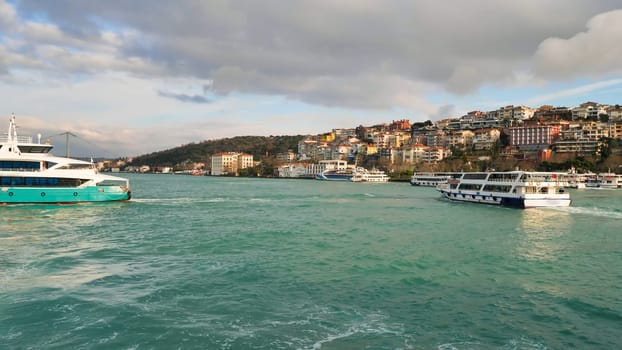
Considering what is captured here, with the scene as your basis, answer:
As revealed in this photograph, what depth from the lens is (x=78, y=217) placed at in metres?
27.2

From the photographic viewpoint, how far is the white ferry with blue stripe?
32781 millimetres

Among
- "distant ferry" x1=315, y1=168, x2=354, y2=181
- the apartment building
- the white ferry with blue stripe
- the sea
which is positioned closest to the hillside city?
the apartment building

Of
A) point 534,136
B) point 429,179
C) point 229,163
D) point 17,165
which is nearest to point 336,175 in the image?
point 429,179

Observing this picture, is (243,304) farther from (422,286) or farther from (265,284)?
(422,286)

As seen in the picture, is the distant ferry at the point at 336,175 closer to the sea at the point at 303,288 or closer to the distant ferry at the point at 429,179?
the distant ferry at the point at 429,179

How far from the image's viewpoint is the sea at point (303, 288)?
884 centimetres

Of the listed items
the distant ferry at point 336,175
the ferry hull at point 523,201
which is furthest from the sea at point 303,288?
the distant ferry at point 336,175

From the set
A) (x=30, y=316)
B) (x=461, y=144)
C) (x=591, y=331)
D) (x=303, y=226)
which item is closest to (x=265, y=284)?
(x=30, y=316)

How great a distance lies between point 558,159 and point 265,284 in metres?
107

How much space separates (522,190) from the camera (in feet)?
123

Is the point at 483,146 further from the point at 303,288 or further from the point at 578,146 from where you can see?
the point at 303,288

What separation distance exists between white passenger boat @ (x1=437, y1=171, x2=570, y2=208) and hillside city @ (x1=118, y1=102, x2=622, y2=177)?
66466mm

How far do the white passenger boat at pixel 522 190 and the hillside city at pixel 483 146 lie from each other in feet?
218

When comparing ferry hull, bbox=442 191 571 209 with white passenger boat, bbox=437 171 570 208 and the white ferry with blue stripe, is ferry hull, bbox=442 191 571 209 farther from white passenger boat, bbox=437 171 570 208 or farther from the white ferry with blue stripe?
the white ferry with blue stripe
